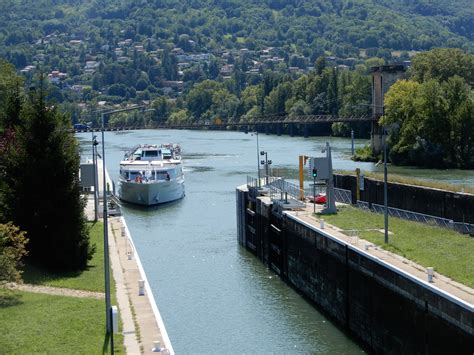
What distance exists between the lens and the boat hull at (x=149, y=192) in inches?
3135

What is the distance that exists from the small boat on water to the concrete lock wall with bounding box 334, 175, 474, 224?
2772cm

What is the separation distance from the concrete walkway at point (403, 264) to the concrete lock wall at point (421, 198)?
18.1ft

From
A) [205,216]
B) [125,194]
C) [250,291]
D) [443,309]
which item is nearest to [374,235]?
[250,291]

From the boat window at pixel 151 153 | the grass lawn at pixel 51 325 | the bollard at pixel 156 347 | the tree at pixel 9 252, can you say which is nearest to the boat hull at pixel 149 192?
the boat window at pixel 151 153

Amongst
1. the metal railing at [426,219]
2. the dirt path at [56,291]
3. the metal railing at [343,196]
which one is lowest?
the dirt path at [56,291]

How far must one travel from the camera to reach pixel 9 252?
109 feet

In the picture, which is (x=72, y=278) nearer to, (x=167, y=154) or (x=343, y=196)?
(x=343, y=196)

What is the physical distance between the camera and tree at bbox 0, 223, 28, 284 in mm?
32719

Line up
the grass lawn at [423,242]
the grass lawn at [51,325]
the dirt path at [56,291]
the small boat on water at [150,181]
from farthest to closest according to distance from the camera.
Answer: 1. the small boat on water at [150,181]
2. the dirt path at [56,291]
3. the grass lawn at [423,242]
4. the grass lawn at [51,325]

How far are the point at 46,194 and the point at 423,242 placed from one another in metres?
14.4

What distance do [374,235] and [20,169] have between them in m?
14.0

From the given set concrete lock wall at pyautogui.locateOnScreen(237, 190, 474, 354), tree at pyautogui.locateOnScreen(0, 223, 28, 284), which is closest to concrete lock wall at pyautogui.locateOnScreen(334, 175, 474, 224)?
concrete lock wall at pyautogui.locateOnScreen(237, 190, 474, 354)

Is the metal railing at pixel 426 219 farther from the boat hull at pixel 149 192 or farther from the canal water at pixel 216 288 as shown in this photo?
the boat hull at pixel 149 192

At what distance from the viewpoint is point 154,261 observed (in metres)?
52.0
